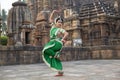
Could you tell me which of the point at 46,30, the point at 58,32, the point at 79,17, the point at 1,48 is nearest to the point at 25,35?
the point at 46,30

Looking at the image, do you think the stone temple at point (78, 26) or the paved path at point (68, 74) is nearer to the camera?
the paved path at point (68, 74)

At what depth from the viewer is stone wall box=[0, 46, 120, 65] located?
12.4m

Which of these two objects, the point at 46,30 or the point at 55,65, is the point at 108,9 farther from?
the point at 55,65

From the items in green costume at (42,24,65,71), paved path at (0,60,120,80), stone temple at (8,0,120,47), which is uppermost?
stone temple at (8,0,120,47)

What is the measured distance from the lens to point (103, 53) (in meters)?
17.0

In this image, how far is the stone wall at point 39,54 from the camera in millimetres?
12433

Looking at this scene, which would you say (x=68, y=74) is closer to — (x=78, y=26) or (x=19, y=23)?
(x=19, y=23)

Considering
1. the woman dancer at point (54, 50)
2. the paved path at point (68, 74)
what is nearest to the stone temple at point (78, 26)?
the paved path at point (68, 74)

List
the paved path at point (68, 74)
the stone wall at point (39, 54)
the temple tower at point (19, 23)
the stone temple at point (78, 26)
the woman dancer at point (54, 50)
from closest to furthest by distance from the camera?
the paved path at point (68, 74) → the woman dancer at point (54, 50) → the stone wall at point (39, 54) → the temple tower at point (19, 23) → the stone temple at point (78, 26)

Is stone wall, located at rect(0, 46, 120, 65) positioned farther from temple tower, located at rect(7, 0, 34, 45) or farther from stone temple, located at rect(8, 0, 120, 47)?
temple tower, located at rect(7, 0, 34, 45)

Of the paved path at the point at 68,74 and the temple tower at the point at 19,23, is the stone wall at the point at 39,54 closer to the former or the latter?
the paved path at the point at 68,74

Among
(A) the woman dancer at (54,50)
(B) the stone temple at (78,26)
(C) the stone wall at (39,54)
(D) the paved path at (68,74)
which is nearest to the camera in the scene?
(D) the paved path at (68,74)

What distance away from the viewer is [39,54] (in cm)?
1390

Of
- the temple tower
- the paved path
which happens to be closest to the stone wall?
the paved path
